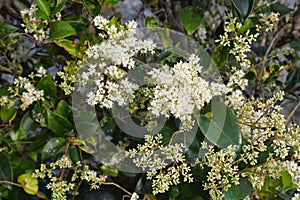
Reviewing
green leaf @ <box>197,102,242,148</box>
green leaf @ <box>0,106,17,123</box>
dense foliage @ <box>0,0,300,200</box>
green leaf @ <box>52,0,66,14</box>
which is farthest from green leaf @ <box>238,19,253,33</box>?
green leaf @ <box>0,106,17,123</box>

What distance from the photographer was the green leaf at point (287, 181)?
2.41 ft

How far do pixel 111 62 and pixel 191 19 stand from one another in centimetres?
19

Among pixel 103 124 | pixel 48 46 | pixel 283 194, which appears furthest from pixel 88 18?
pixel 283 194

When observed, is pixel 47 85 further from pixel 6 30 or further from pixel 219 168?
pixel 219 168

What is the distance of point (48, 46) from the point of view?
88 centimetres

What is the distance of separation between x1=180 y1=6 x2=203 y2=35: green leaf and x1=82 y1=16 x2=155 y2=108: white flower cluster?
0.38 feet

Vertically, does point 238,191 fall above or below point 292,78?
below

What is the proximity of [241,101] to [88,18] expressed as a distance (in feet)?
1.06

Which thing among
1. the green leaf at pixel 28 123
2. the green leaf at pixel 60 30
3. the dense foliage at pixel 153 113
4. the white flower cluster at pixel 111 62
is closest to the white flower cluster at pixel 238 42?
the dense foliage at pixel 153 113

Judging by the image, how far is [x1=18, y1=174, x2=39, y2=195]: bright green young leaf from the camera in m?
0.79

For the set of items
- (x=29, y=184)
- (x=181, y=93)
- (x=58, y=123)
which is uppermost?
(x=181, y=93)

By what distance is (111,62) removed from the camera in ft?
2.15

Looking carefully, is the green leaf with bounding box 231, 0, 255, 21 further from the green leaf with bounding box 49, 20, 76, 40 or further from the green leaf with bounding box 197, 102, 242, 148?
the green leaf with bounding box 49, 20, 76, 40

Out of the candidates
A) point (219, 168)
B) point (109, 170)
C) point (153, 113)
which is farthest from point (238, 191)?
point (109, 170)
